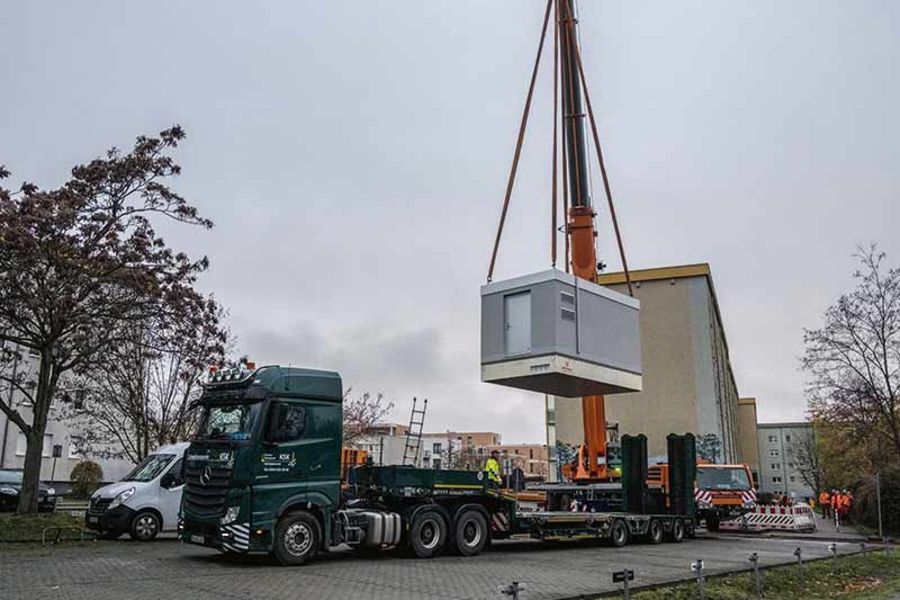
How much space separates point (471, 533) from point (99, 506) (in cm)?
790

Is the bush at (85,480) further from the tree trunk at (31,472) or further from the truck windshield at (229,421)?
the truck windshield at (229,421)

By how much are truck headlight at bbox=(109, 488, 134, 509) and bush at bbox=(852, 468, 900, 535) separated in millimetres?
24246

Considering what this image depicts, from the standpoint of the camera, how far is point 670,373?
4869 cm

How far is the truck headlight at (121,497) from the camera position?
1664 centimetres

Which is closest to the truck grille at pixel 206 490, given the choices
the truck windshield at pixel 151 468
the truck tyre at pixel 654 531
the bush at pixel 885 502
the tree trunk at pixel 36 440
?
the truck windshield at pixel 151 468

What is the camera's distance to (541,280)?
591 inches

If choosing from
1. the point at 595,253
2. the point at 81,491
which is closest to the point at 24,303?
the point at 595,253

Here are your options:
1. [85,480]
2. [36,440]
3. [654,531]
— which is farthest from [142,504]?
[85,480]

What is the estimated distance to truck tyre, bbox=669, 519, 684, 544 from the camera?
802 inches

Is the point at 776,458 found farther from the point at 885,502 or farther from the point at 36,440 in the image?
the point at 36,440

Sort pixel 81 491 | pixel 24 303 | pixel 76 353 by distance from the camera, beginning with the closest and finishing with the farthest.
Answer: pixel 24 303 → pixel 76 353 → pixel 81 491

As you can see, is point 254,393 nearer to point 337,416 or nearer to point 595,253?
point 337,416

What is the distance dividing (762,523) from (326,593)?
71.8 ft

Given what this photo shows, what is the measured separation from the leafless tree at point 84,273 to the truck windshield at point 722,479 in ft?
53.4
